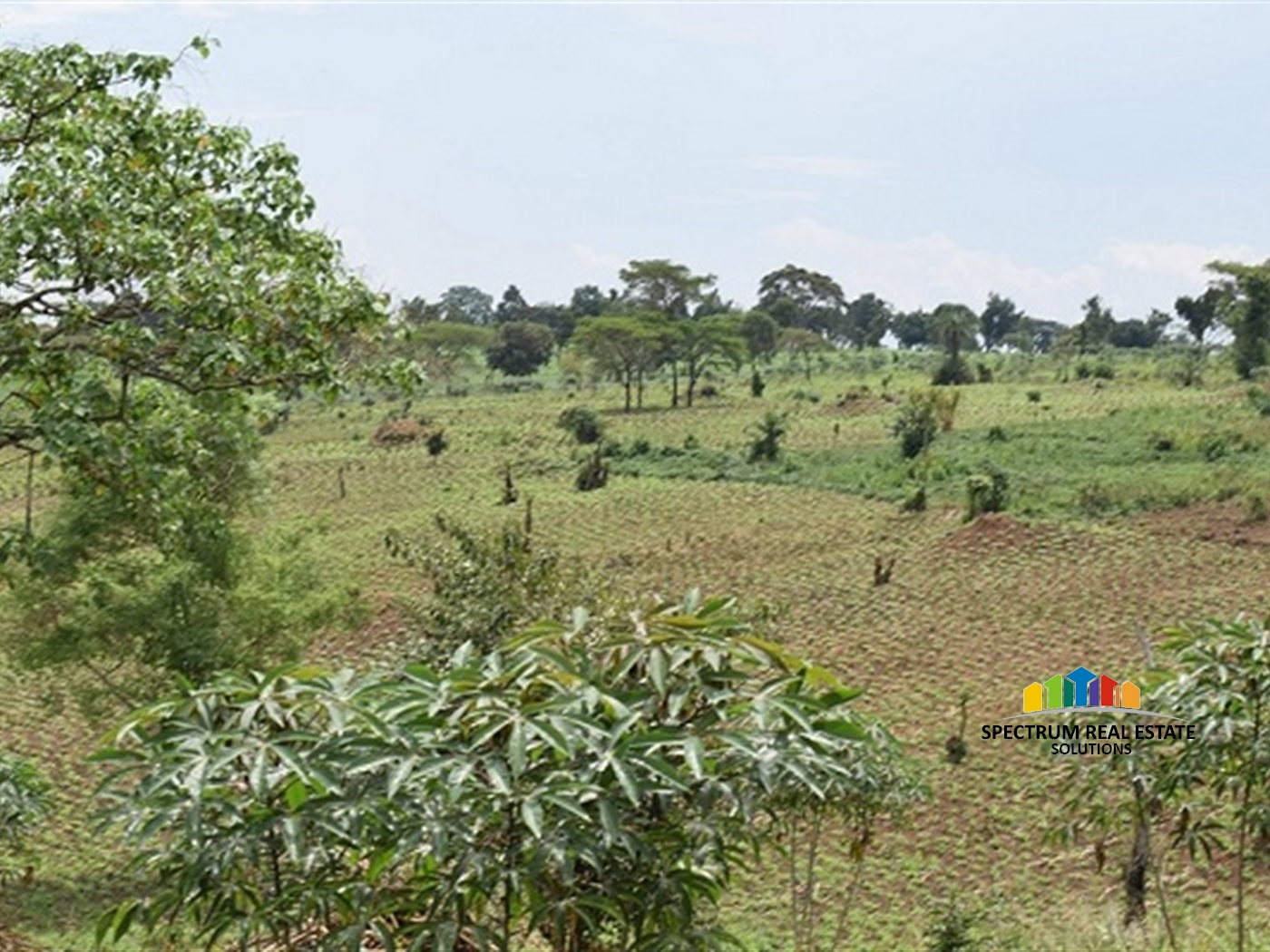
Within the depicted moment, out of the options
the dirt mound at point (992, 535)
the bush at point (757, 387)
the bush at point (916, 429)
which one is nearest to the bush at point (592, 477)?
the bush at point (916, 429)

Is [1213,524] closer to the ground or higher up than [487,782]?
closer to the ground

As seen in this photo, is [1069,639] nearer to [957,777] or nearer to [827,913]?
[957,777]

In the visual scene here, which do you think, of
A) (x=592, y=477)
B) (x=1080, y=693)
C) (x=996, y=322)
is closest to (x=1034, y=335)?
(x=996, y=322)

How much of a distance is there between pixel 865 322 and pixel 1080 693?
6987cm

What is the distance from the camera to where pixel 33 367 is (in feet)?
20.5

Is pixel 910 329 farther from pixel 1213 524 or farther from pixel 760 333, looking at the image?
pixel 1213 524

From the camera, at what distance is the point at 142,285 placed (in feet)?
20.9

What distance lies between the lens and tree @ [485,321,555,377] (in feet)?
182

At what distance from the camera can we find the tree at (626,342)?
41.4m

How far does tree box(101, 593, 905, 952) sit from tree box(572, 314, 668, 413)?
37936 mm

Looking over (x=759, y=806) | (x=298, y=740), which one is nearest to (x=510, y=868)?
(x=298, y=740)

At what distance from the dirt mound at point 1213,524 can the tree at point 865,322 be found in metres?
48.0

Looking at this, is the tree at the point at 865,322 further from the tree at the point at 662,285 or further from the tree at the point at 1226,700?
the tree at the point at 1226,700

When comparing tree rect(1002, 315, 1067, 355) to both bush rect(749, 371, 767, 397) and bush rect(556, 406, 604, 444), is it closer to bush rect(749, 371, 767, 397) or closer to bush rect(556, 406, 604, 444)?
bush rect(749, 371, 767, 397)
